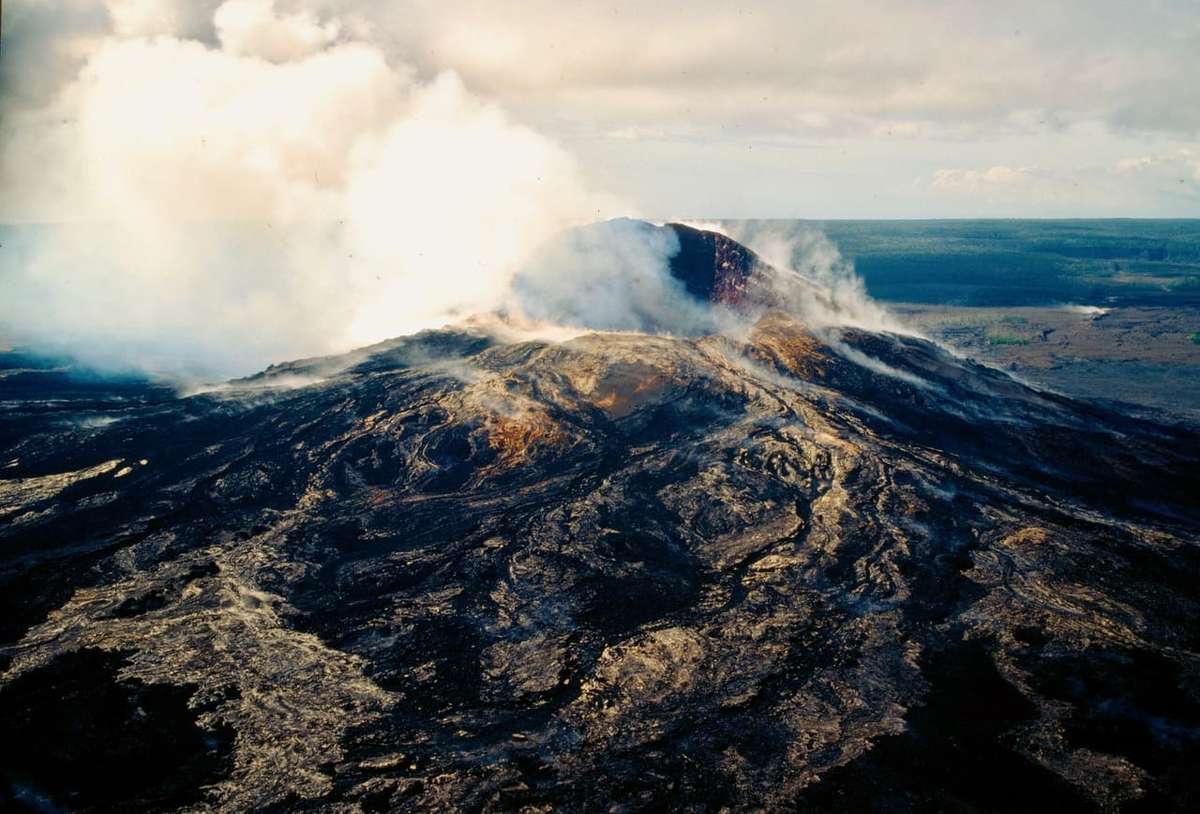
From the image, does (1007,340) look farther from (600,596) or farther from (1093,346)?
(600,596)

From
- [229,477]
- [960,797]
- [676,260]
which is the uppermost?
[676,260]

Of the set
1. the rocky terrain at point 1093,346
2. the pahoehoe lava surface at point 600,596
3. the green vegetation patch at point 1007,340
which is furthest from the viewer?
the green vegetation patch at point 1007,340

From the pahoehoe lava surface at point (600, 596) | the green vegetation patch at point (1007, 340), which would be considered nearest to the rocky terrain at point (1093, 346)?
the green vegetation patch at point (1007, 340)

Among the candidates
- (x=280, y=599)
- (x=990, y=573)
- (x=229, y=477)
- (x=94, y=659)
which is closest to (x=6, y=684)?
(x=94, y=659)

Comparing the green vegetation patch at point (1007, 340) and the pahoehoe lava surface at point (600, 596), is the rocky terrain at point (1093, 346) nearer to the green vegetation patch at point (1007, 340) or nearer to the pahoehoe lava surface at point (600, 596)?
the green vegetation patch at point (1007, 340)

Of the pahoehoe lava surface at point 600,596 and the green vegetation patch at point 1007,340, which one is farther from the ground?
the green vegetation patch at point 1007,340

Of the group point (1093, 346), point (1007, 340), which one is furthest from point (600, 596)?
point (1093, 346)

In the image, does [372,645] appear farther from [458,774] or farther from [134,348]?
[134,348]

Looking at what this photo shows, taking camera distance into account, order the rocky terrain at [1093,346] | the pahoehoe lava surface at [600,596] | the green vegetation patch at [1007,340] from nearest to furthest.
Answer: the pahoehoe lava surface at [600,596]
the rocky terrain at [1093,346]
the green vegetation patch at [1007,340]
